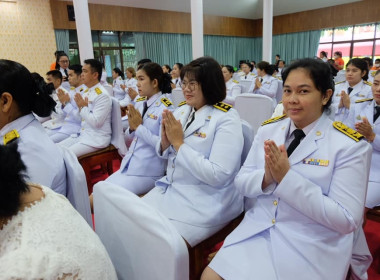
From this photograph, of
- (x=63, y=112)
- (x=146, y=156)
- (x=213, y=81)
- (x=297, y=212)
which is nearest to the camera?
(x=297, y=212)

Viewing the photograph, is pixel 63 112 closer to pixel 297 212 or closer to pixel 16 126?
pixel 16 126

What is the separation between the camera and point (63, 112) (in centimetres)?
359

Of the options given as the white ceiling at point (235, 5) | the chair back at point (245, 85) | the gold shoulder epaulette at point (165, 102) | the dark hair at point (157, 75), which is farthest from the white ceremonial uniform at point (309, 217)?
the white ceiling at point (235, 5)

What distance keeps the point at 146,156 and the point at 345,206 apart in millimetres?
1419

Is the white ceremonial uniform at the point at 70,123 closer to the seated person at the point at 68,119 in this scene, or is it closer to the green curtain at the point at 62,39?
the seated person at the point at 68,119

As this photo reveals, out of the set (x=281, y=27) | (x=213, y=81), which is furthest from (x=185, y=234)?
(x=281, y=27)

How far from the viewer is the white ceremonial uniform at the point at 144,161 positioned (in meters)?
2.13

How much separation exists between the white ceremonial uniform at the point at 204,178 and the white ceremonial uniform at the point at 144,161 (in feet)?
1.42

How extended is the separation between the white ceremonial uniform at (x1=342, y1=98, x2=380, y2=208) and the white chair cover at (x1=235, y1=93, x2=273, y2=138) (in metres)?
0.88

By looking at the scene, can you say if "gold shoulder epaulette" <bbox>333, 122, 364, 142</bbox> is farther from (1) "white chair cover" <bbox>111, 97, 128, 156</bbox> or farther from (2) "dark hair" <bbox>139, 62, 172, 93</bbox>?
(1) "white chair cover" <bbox>111, 97, 128, 156</bbox>

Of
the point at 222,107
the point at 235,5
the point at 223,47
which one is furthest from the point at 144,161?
the point at 235,5

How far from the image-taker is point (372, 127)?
2133mm

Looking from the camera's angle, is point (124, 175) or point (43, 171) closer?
point (43, 171)

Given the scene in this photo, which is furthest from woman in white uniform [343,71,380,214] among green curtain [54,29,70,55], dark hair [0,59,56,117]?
green curtain [54,29,70,55]
